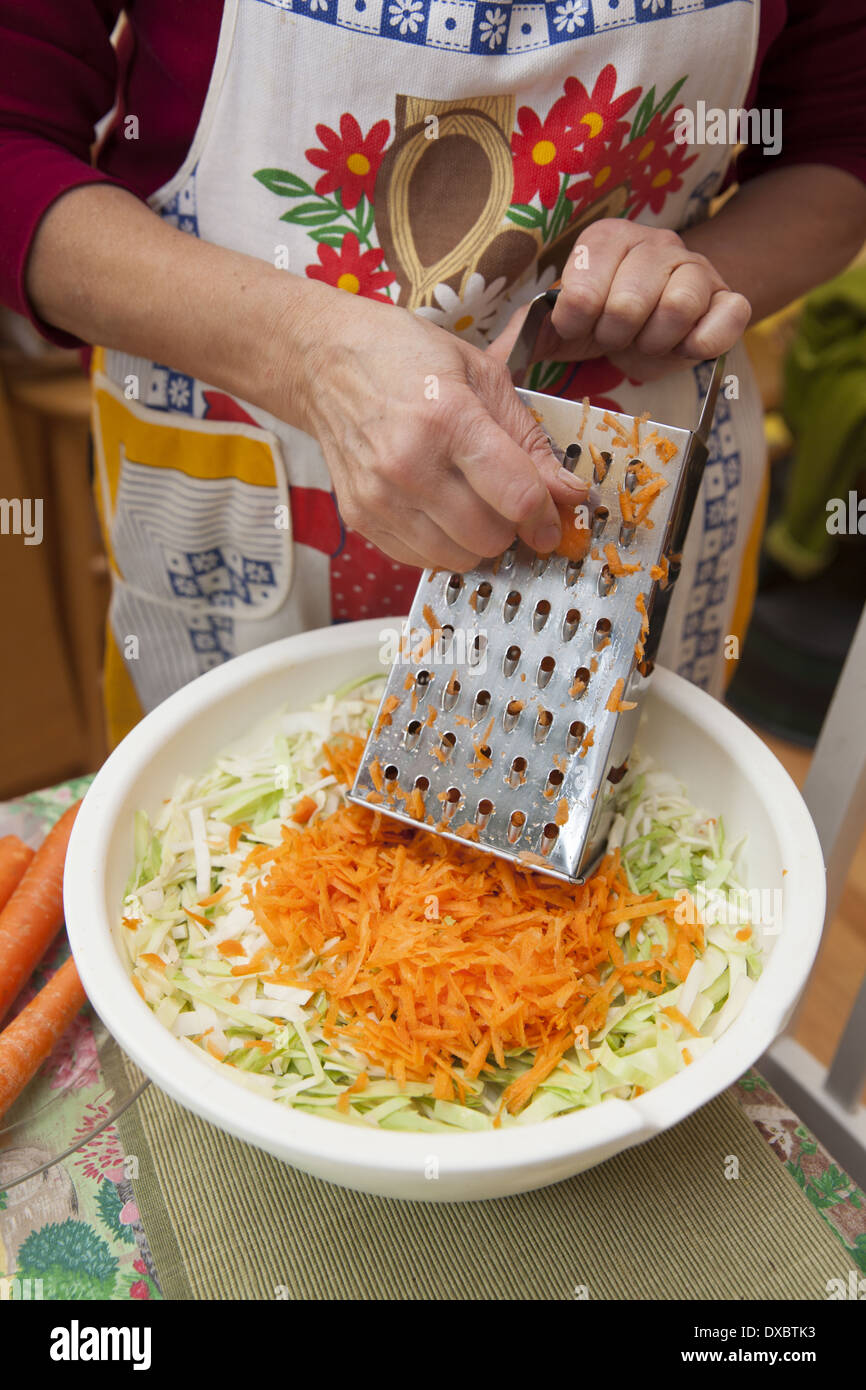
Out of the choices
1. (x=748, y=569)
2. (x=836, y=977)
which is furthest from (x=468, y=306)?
(x=836, y=977)

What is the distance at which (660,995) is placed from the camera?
0.89m

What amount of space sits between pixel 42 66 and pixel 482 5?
45 cm

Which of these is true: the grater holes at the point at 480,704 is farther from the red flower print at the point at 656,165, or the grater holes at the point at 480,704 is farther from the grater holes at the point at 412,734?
the red flower print at the point at 656,165

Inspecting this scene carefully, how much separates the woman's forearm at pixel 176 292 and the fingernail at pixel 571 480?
271mm

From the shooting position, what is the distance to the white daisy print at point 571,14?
3.12 ft

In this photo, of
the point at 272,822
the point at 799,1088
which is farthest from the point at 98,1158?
the point at 799,1088

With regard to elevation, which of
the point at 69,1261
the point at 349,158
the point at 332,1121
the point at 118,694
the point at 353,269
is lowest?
the point at 69,1261

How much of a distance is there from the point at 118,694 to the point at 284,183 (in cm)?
80

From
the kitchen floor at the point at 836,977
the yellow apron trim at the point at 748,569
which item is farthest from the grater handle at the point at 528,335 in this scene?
the kitchen floor at the point at 836,977

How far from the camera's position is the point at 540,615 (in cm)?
92

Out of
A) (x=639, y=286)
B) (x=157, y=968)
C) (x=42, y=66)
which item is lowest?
(x=157, y=968)

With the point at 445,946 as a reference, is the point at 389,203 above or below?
above

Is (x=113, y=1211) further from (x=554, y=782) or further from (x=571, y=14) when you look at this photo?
(x=571, y=14)

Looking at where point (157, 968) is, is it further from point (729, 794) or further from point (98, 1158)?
point (729, 794)
